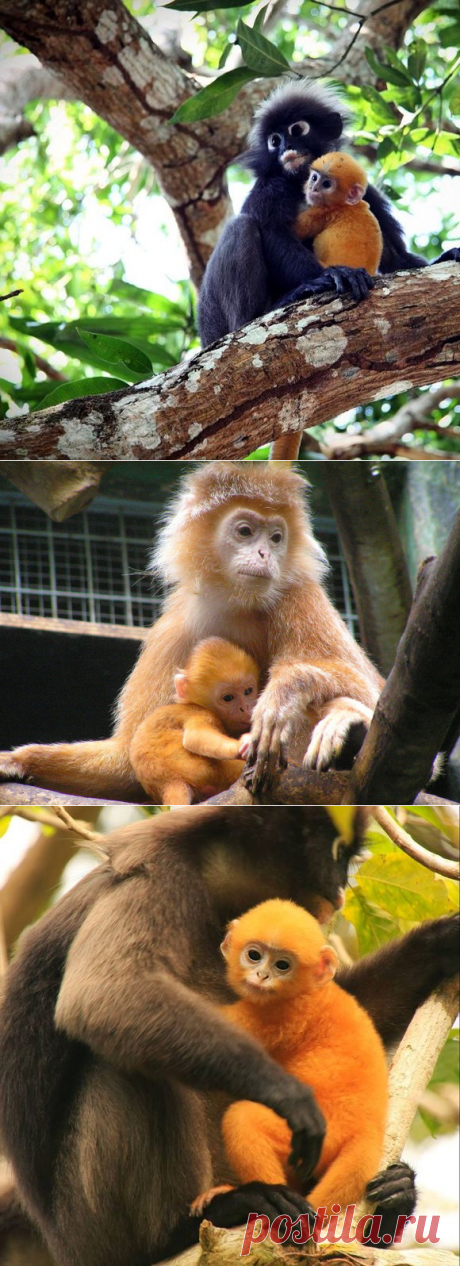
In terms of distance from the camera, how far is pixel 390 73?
2695 millimetres

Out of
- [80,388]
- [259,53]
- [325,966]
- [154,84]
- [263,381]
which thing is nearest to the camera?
[325,966]

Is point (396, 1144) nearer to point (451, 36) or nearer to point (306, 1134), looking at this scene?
point (306, 1134)

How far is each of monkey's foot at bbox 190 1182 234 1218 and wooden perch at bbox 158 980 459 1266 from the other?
0.07 feet

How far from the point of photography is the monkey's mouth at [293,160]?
225 centimetres

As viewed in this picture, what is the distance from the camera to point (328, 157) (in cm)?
220

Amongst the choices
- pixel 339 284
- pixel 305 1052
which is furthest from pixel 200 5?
pixel 305 1052

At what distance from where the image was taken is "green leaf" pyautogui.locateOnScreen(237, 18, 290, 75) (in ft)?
8.17

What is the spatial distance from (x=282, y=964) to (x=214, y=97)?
221cm

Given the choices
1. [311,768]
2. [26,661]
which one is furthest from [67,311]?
[311,768]

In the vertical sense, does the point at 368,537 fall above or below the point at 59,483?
below

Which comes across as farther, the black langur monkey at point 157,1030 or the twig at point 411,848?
the twig at point 411,848

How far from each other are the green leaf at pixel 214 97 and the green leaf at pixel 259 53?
0.04m

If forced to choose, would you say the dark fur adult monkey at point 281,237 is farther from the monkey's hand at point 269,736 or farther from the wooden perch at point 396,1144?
the wooden perch at point 396,1144

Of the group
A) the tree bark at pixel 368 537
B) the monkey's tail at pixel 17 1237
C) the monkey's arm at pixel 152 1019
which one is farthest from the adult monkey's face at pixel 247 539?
the monkey's tail at pixel 17 1237
